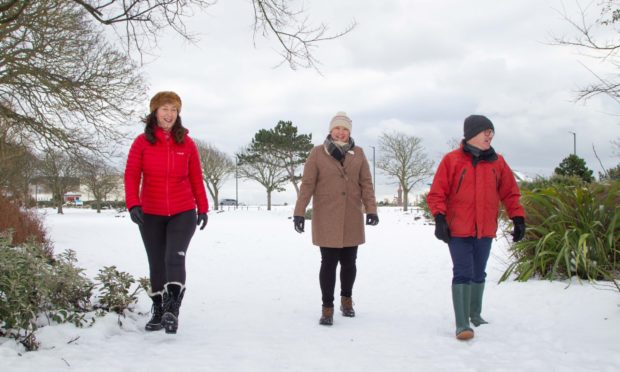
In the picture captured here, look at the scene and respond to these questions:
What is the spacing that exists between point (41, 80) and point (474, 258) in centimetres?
1028

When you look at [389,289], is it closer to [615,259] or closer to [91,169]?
[615,259]

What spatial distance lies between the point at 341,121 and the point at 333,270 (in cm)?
140

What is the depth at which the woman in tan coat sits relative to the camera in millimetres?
4598

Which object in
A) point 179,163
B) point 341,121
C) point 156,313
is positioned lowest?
point 156,313

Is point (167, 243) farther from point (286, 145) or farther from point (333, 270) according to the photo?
point (286, 145)

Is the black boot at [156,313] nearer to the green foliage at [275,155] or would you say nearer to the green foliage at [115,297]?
the green foliage at [115,297]

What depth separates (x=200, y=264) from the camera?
898 centimetres

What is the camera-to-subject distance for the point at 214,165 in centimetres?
4759

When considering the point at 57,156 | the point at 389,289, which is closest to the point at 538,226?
the point at 389,289

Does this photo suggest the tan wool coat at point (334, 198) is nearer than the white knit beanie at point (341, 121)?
Yes

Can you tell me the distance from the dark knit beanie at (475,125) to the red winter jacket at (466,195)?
0.14 meters

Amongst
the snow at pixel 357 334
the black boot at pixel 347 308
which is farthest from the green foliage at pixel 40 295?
the black boot at pixel 347 308

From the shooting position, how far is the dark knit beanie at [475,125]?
13.1ft

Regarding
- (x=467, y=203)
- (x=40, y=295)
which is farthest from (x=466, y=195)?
(x=40, y=295)
